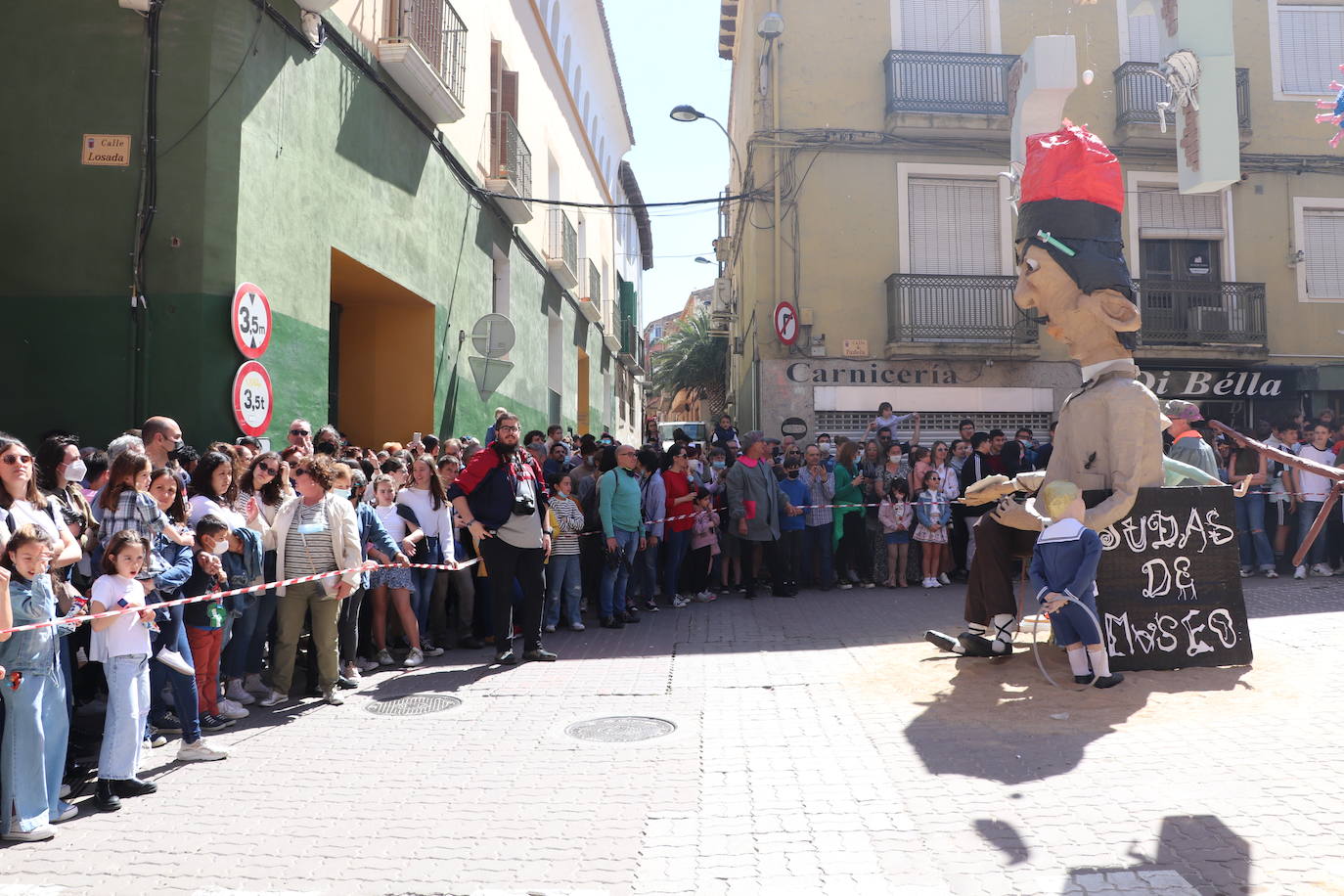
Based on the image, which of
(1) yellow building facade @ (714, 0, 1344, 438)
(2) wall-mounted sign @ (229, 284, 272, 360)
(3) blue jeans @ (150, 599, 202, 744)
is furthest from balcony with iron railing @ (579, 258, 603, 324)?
(3) blue jeans @ (150, 599, 202, 744)

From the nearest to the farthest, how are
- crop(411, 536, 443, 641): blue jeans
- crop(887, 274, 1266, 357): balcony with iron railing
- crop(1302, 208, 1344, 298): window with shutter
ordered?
crop(411, 536, 443, 641): blue jeans < crop(887, 274, 1266, 357): balcony with iron railing < crop(1302, 208, 1344, 298): window with shutter

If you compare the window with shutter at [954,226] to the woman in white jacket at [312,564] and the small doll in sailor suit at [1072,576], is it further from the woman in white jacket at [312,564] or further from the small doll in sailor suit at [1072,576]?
the woman in white jacket at [312,564]

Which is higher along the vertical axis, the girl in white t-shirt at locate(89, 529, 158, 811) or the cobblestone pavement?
the girl in white t-shirt at locate(89, 529, 158, 811)

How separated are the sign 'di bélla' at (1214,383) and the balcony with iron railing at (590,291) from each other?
12.1m

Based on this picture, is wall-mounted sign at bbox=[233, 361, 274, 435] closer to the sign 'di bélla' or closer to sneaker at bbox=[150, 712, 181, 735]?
sneaker at bbox=[150, 712, 181, 735]

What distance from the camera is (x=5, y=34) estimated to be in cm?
877

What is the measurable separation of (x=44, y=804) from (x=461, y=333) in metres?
10.2

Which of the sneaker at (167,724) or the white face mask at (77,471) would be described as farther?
the white face mask at (77,471)

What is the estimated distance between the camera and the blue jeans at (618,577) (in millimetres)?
9984

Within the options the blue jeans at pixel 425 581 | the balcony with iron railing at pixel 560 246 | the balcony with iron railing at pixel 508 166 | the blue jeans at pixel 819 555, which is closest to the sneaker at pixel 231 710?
the blue jeans at pixel 425 581

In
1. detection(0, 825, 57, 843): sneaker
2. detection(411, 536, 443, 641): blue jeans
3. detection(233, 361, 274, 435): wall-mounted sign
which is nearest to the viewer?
detection(0, 825, 57, 843): sneaker

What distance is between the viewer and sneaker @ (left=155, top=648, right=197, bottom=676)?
205 inches

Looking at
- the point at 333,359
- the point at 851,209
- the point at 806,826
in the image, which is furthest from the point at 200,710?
the point at 851,209

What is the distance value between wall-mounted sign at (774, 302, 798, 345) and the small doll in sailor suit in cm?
1174
